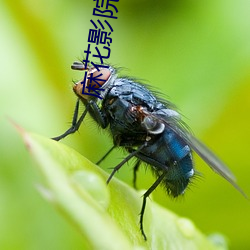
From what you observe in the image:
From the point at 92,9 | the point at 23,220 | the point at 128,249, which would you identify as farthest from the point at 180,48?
the point at 128,249

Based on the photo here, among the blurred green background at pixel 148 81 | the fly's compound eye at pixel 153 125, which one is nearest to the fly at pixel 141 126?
the fly's compound eye at pixel 153 125

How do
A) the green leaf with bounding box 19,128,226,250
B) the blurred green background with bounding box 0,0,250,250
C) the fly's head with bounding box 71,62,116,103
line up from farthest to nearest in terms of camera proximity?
1. the blurred green background with bounding box 0,0,250,250
2. the fly's head with bounding box 71,62,116,103
3. the green leaf with bounding box 19,128,226,250

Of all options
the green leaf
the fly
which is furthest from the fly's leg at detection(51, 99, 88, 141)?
the green leaf

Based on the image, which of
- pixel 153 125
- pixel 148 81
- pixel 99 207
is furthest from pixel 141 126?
pixel 99 207

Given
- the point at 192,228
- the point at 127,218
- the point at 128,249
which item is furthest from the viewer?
the point at 192,228

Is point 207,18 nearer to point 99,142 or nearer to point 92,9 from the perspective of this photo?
point 92,9

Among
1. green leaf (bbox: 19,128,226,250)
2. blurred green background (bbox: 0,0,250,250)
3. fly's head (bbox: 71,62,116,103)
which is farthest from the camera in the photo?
blurred green background (bbox: 0,0,250,250)

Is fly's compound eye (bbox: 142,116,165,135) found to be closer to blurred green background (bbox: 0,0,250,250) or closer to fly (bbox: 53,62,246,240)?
fly (bbox: 53,62,246,240)

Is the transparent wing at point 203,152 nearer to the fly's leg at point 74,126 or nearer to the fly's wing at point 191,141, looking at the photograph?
the fly's wing at point 191,141
